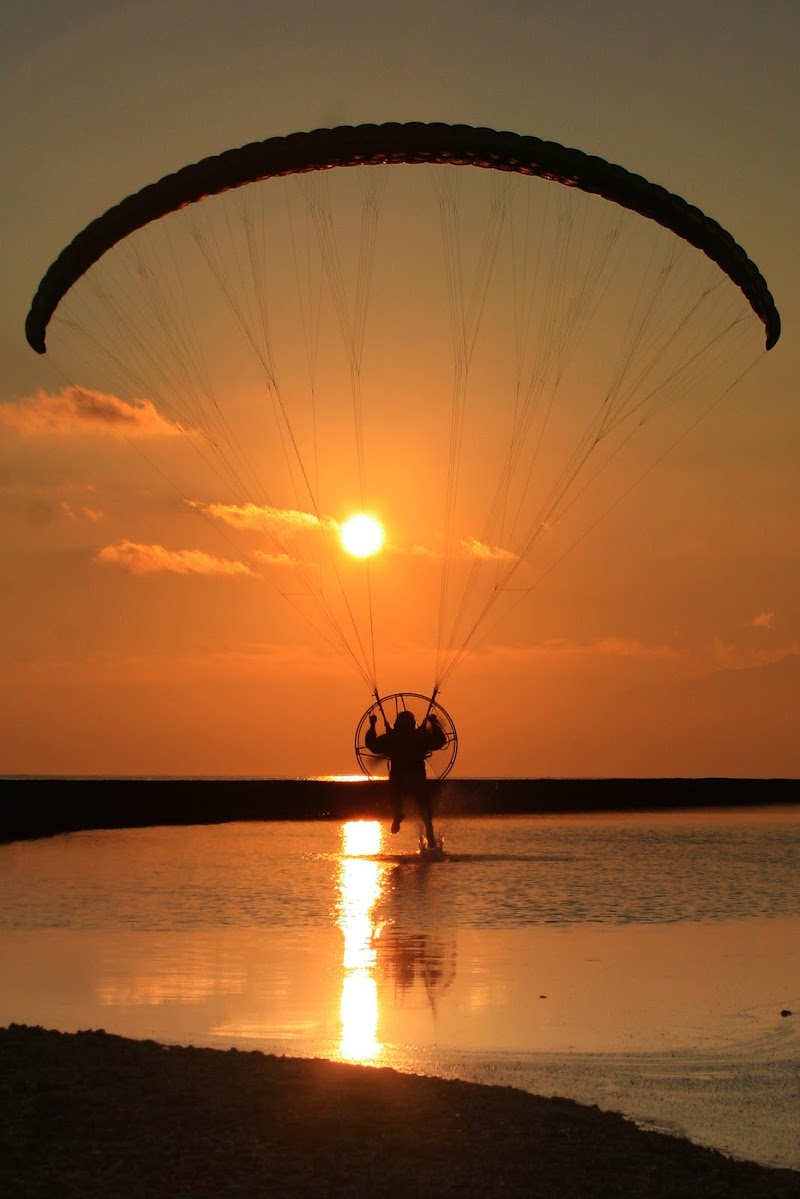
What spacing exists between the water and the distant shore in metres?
20.4

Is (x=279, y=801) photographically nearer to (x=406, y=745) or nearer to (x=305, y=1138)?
(x=406, y=745)

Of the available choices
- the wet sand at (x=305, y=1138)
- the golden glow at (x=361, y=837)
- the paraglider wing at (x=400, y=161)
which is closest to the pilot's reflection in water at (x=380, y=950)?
the wet sand at (x=305, y=1138)

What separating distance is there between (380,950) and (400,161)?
10.4 metres

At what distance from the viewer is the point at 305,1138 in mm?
8930

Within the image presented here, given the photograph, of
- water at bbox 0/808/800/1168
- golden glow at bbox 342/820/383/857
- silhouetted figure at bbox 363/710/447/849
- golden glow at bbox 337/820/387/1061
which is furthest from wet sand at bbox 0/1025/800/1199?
golden glow at bbox 342/820/383/857

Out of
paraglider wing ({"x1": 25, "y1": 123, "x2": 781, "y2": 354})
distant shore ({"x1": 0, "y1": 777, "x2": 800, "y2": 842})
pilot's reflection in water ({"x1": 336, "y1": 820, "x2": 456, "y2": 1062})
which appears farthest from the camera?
distant shore ({"x1": 0, "y1": 777, "x2": 800, "y2": 842})

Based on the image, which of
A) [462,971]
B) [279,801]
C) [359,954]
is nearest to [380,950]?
[359,954]

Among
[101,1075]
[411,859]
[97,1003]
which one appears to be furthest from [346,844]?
[101,1075]

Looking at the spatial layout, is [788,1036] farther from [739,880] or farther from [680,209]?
[739,880]

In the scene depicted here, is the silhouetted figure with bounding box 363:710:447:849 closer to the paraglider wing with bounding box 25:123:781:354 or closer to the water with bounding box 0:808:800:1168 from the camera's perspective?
the water with bounding box 0:808:800:1168

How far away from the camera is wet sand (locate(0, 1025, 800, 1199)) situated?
26.6ft

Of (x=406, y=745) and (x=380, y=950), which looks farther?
(x=406, y=745)

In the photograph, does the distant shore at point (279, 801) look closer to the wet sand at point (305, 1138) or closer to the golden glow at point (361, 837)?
the golden glow at point (361, 837)

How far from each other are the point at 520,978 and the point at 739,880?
18.0 metres
